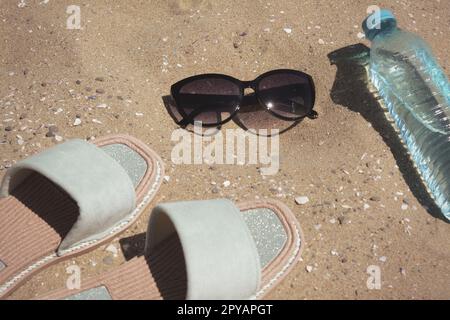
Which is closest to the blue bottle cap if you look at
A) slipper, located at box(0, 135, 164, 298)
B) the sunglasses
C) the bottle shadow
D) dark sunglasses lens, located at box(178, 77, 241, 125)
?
the bottle shadow

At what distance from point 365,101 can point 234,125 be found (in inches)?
21.1

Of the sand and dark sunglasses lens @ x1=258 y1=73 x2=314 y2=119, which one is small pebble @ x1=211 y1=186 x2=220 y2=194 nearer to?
the sand

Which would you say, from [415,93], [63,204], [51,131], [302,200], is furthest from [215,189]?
[415,93]

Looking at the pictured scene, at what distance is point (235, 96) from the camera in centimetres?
225

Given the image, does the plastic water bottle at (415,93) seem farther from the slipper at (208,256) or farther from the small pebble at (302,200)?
the slipper at (208,256)

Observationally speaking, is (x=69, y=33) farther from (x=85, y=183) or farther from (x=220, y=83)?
(x=85, y=183)

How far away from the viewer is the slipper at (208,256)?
1587 mm

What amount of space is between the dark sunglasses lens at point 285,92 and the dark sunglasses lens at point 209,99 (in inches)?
4.5

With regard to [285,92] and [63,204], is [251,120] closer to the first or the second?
[285,92]

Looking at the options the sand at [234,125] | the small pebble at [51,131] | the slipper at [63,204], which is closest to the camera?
the slipper at [63,204]

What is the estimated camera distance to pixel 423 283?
5.91ft

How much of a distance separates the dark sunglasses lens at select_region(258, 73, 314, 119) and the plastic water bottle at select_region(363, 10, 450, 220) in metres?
0.31

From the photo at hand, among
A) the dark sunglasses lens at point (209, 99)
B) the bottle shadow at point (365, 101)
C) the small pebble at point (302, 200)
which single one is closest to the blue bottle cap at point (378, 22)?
the bottle shadow at point (365, 101)

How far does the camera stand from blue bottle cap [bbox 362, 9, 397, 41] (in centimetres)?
224
